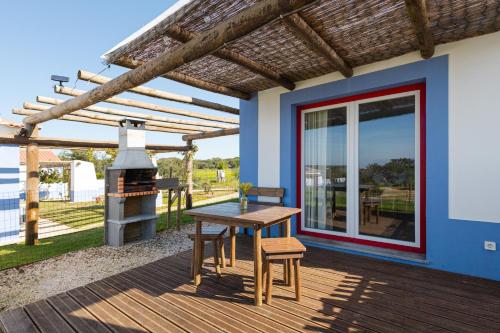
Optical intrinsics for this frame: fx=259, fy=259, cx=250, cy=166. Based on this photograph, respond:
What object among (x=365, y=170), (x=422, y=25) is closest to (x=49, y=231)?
(x=365, y=170)

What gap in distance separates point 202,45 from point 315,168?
322 cm

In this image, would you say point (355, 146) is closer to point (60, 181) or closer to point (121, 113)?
point (121, 113)

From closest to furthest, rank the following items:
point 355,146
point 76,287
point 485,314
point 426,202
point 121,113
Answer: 1. point 485,314
2. point 76,287
3. point 426,202
4. point 355,146
5. point 121,113

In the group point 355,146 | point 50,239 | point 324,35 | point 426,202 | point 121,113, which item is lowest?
point 50,239

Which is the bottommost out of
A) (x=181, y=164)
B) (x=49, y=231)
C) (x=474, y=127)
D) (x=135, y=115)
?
(x=49, y=231)

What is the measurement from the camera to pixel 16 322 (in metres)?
2.38

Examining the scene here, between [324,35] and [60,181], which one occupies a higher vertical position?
[324,35]

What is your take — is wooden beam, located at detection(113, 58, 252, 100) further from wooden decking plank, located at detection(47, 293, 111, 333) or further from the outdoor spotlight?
wooden decking plank, located at detection(47, 293, 111, 333)

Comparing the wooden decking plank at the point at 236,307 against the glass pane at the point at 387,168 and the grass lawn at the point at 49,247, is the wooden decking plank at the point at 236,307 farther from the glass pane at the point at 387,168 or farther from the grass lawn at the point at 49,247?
the grass lawn at the point at 49,247

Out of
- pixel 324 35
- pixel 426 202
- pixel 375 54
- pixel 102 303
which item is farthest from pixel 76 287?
pixel 375 54

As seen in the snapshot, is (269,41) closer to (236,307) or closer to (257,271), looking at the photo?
(257,271)

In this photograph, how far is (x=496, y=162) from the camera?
316 centimetres

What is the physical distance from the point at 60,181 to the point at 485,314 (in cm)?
2066

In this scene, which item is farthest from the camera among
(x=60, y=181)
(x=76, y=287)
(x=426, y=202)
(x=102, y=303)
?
(x=60, y=181)
